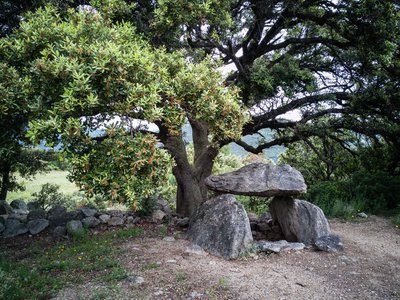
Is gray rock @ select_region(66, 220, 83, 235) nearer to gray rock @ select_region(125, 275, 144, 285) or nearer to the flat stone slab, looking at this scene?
gray rock @ select_region(125, 275, 144, 285)

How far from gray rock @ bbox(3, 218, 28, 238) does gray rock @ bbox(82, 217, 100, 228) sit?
1650 millimetres

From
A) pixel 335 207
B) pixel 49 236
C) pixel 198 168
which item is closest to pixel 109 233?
pixel 49 236

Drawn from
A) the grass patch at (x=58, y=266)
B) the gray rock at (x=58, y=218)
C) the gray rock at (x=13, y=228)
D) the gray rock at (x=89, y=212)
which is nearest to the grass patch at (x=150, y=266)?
the grass patch at (x=58, y=266)

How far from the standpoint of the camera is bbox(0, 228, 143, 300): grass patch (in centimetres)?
538

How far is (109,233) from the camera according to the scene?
27.7 ft

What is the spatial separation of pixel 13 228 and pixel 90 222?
84.1 inches

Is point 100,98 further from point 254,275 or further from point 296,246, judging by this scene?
point 296,246

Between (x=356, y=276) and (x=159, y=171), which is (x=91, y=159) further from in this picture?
(x=356, y=276)

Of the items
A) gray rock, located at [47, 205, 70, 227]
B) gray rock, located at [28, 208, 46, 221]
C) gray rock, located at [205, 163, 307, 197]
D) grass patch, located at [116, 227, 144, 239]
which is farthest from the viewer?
gray rock, located at [28, 208, 46, 221]

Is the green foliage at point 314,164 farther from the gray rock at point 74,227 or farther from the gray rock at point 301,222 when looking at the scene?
the gray rock at point 74,227

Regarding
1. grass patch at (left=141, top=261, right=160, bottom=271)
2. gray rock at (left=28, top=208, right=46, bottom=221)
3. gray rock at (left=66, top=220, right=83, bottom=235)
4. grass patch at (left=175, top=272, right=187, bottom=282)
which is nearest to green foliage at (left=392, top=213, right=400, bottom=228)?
grass patch at (left=175, top=272, right=187, bottom=282)

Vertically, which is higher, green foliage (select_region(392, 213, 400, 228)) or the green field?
the green field

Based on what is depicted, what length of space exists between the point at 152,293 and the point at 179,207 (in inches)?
195

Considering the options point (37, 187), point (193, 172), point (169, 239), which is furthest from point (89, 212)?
point (37, 187)
